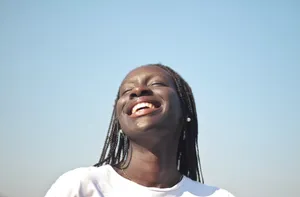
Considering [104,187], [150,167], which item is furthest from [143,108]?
[104,187]

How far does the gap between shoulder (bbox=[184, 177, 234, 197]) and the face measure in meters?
0.45

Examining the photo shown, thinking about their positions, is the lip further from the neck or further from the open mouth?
the neck

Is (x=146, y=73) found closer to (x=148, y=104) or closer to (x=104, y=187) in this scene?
(x=148, y=104)

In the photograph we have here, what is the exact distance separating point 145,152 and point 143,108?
33 cm

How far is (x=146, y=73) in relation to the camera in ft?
12.3

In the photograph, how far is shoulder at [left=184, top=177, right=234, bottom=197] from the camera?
12.0 feet

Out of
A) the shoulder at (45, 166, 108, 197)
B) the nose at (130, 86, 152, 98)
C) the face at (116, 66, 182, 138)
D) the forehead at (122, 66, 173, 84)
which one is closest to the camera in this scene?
the shoulder at (45, 166, 108, 197)

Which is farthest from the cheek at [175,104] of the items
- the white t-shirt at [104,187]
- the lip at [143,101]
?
the white t-shirt at [104,187]

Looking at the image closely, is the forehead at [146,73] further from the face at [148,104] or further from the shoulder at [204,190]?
the shoulder at [204,190]

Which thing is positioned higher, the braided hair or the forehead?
the forehead

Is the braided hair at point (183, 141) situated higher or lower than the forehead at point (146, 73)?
lower

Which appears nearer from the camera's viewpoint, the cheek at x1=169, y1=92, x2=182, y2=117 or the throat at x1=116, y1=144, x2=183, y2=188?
the throat at x1=116, y1=144, x2=183, y2=188

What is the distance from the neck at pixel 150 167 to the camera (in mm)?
3543

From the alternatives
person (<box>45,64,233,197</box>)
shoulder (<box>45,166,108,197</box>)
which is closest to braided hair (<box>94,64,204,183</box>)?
person (<box>45,64,233,197</box>)
